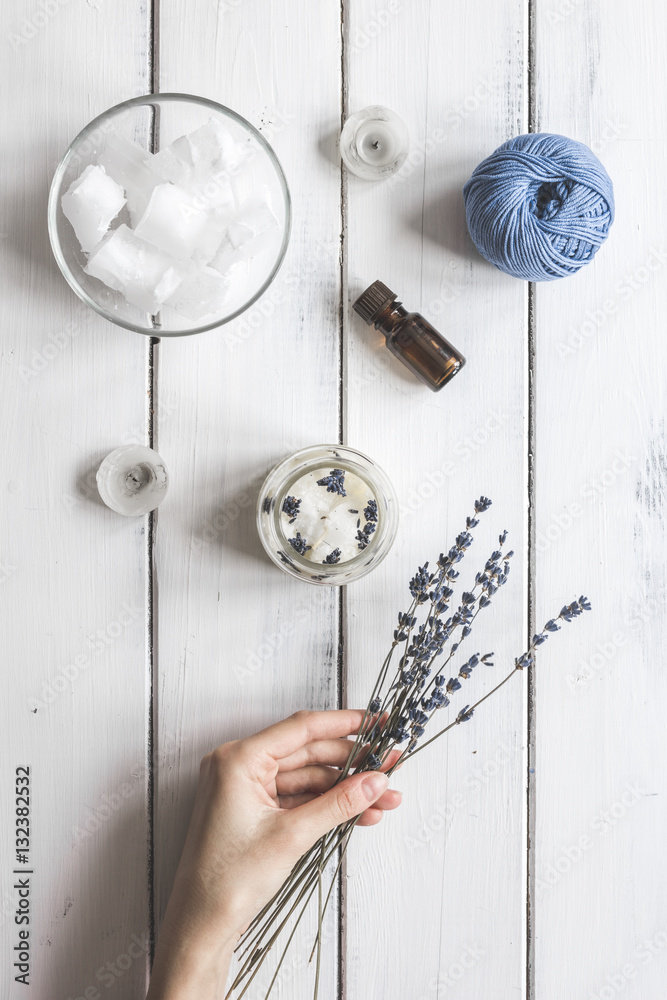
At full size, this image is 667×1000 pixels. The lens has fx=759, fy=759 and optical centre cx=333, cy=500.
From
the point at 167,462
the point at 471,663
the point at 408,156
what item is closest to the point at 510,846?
the point at 471,663

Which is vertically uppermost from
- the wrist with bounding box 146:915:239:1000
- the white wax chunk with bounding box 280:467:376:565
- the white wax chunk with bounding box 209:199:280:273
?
the white wax chunk with bounding box 209:199:280:273

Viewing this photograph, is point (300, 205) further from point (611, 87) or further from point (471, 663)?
point (471, 663)

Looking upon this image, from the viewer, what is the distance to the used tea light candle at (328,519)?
0.94 meters

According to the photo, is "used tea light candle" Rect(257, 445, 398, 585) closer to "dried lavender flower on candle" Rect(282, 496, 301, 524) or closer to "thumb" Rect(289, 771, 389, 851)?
"dried lavender flower on candle" Rect(282, 496, 301, 524)

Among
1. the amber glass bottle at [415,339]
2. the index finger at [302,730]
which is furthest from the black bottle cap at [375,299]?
the index finger at [302,730]

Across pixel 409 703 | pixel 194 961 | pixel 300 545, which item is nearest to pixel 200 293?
pixel 300 545

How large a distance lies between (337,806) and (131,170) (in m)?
0.79

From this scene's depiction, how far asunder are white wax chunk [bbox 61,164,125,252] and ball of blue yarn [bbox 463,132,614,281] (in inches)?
17.2

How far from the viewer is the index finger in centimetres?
94

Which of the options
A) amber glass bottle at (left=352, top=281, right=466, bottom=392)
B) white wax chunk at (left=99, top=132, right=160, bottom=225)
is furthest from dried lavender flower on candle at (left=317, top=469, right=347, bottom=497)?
white wax chunk at (left=99, top=132, right=160, bottom=225)

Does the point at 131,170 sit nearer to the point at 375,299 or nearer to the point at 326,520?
the point at 375,299

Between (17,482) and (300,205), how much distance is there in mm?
524

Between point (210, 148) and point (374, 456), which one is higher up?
point (210, 148)

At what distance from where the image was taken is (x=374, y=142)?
0.99 m
